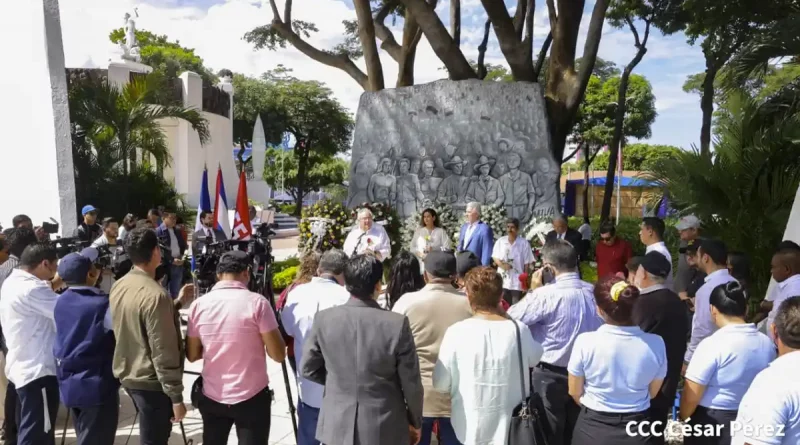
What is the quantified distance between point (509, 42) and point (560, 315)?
919cm

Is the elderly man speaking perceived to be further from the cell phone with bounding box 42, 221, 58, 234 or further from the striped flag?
the cell phone with bounding box 42, 221, 58, 234

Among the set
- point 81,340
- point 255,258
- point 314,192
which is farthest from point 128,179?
point 314,192

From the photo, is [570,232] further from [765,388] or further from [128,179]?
[128,179]

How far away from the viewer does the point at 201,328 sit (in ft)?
11.1

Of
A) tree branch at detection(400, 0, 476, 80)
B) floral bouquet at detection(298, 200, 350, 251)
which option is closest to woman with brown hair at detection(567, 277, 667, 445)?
floral bouquet at detection(298, 200, 350, 251)

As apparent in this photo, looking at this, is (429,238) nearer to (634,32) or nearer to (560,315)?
(560,315)

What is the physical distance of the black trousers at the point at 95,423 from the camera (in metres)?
3.64

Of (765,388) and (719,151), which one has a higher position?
(719,151)

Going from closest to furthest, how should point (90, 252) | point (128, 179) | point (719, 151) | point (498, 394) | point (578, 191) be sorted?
point (498, 394) → point (90, 252) → point (719, 151) → point (128, 179) → point (578, 191)

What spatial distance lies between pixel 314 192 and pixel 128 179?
27941 mm

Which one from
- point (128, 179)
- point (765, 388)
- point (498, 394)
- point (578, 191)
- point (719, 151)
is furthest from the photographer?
point (578, 191)

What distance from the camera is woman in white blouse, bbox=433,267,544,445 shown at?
3057mm

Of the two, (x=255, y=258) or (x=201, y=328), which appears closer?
(x=201, y=328)

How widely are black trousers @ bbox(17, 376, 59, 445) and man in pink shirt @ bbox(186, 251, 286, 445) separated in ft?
3.90
